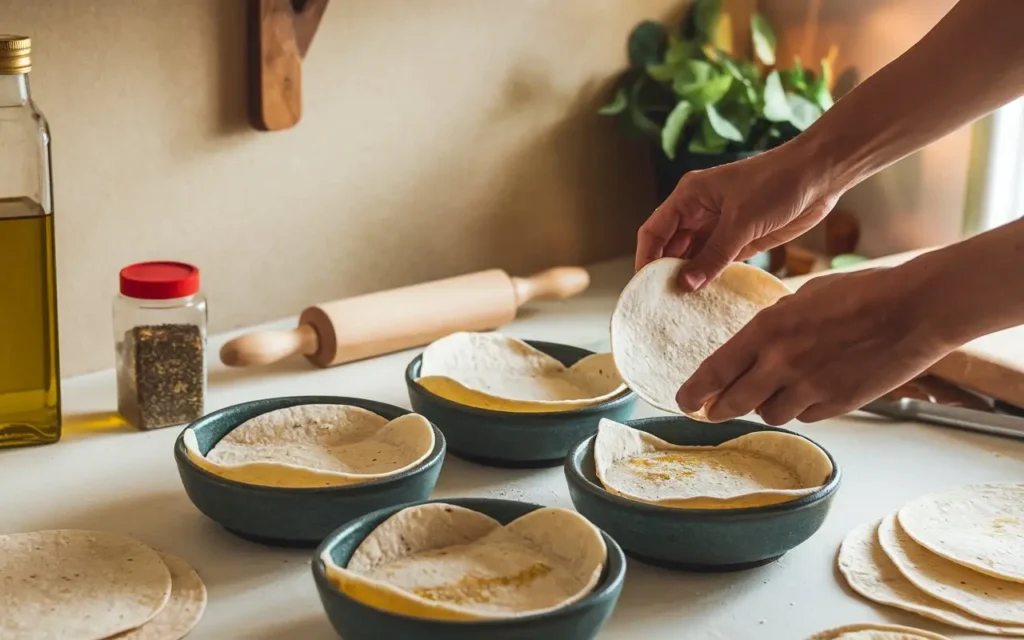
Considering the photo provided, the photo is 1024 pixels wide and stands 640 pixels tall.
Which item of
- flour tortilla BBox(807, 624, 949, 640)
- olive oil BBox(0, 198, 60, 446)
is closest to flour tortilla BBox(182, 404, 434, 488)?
olive oil BBox(0, 198, 60, 446)

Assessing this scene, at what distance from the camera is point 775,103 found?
1.82 m

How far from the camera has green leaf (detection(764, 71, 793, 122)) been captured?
5.94ft

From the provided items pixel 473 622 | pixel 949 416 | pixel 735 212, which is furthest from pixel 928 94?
pixel 473 622

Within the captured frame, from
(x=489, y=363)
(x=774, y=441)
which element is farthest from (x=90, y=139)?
(x=774, y=441)

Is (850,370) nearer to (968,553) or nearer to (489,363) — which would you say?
(968,553)

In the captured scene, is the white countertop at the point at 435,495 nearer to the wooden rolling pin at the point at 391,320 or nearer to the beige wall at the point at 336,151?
the wooden rolling pin at the point at 391,320

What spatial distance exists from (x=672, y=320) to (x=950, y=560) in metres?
0.35

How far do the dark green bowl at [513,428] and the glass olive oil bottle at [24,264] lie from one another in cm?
39

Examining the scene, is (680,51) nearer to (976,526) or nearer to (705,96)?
(705,96)

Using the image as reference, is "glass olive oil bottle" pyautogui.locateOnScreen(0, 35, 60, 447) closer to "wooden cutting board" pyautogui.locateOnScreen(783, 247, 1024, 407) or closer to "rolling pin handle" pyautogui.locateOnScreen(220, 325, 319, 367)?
"rolling pin handle" pyautogui.locateOnScreen(220, 325, 319, 367)

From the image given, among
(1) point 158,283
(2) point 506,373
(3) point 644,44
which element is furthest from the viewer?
(3) point 644,44

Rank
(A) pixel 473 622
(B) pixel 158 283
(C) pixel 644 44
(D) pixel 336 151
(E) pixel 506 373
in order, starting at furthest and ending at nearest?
(C) pixel 644 44 → (D) pixel 336 151 → (E) pixel 506 373 → (B) pixel 158 283 → (A) pixel 473 622

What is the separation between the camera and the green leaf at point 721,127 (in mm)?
1788

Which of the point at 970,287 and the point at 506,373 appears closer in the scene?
the point at 970,287
